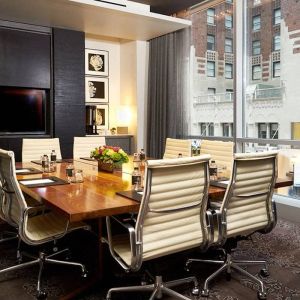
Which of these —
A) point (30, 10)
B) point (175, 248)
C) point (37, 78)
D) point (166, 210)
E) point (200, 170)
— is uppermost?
point (30, 10)

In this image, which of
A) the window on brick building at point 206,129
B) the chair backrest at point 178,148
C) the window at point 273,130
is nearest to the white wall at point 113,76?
the window on brick building at point 206,129

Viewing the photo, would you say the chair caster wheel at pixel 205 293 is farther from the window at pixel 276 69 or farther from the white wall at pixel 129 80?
the white wall at pixel 129 80

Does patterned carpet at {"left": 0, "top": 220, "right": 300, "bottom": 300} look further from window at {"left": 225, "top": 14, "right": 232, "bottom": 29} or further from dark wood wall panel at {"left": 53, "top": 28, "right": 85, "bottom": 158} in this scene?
window at {"left": 225, "top": 14, "right": 232, "bottom": 29}

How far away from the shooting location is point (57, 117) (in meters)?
5.94

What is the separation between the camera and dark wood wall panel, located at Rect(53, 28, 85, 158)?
5.91 meters

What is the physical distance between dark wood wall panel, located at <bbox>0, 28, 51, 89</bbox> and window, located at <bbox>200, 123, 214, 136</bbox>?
2.68m

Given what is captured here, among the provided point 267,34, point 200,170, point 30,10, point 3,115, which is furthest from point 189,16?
point 200,170

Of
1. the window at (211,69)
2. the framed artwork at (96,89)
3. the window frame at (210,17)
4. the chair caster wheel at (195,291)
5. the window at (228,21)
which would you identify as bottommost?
the chair caster wheel at (195,291)

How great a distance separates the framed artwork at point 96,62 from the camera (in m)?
6.60

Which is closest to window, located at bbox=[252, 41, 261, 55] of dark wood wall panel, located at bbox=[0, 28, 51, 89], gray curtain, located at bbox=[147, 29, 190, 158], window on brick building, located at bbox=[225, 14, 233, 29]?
window on brick building, located at bbox=[225, 14, 233, 29]

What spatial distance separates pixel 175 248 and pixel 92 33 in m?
5.14

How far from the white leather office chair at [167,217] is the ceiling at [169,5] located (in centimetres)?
437

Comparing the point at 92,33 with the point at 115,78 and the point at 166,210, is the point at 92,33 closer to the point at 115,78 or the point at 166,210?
the point at 115,78

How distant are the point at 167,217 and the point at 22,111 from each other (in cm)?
453
